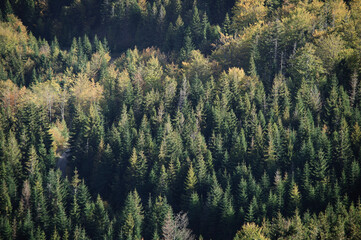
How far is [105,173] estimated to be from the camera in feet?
307

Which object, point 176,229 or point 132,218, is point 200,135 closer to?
point 132,218

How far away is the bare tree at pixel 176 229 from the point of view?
72.8m

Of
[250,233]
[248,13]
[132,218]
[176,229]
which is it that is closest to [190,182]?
[176,229]

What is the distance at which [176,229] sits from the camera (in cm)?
7381

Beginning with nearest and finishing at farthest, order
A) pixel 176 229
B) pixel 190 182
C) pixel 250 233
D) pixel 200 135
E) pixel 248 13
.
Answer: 1. pixel 250 233
2. pixel 176 229
3. pixel 190 182
4. pixel 200 135
5. pixel 248 13

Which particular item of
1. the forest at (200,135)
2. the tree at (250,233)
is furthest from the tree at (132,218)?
the tree at (250,233)

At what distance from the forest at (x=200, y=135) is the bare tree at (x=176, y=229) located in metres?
0.36

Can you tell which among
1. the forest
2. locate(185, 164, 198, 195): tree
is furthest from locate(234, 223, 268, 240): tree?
locate(185, 164, 198, 195): tree

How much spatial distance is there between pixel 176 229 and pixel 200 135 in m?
22.5

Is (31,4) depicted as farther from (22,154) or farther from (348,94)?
(348,94)

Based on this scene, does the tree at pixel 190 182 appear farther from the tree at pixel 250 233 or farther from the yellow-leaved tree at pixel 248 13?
the yellow-leaved tree at pixel 248 13

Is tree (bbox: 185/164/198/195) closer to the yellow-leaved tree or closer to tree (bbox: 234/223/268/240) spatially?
tree (bbox: 234/223/268/240)

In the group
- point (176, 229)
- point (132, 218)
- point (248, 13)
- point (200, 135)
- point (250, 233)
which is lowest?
point (250, 233)

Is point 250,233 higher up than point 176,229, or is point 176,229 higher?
point 176,229
